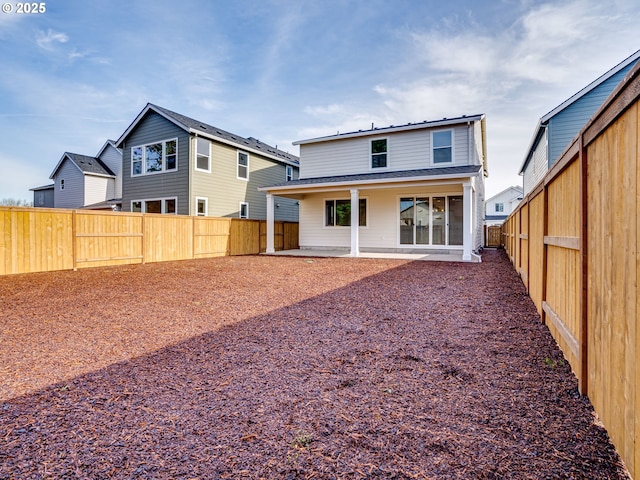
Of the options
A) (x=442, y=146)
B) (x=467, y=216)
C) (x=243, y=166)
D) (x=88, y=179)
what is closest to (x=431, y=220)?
(x=467, y=216)

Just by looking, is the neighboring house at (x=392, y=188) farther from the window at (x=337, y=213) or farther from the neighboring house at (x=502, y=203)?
the neighboring house at (x=502, y=203)

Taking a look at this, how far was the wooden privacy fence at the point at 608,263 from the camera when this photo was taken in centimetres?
145

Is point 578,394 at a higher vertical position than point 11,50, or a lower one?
lower

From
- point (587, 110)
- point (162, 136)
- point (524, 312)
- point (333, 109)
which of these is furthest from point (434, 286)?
point (162, 136)

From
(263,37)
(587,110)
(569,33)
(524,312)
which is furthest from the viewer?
(587,110)

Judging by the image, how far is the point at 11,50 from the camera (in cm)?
1164

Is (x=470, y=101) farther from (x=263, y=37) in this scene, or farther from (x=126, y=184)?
(x=126, y=184)

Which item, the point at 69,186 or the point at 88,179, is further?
the point at 69,186

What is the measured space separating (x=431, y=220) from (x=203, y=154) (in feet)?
36.0

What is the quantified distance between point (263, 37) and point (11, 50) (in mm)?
8941

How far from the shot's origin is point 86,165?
22453 mm

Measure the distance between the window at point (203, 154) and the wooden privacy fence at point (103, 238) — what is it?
3445 mm

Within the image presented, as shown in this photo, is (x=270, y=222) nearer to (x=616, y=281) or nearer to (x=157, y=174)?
(x=157, y=174)
